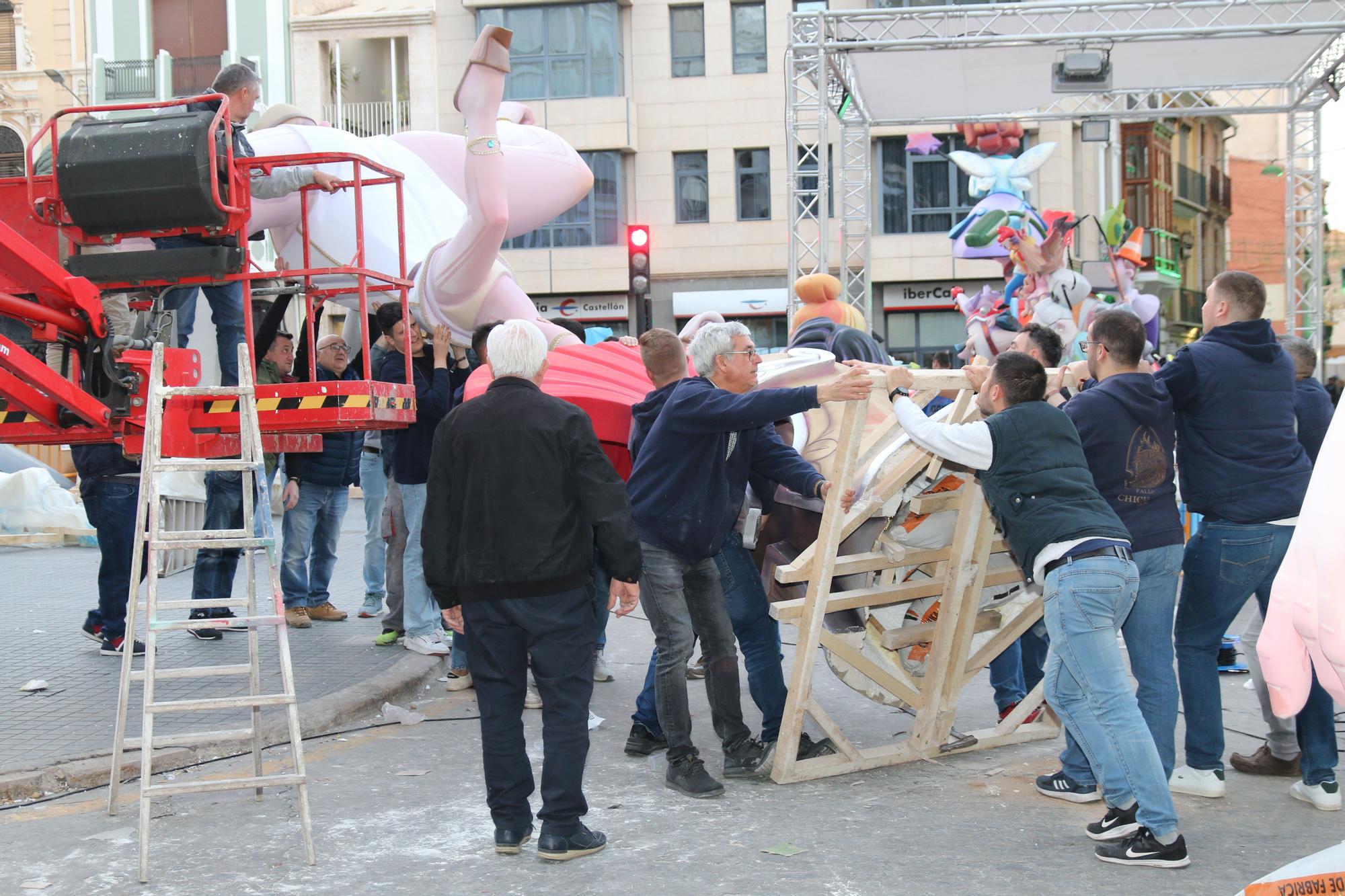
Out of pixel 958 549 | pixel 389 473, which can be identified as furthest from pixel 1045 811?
pixel 389 473

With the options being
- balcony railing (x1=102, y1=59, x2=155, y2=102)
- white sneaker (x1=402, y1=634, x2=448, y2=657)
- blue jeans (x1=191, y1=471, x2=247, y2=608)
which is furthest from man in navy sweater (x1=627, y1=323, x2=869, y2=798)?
balcony railing (x1=102, y1=59, x2=155, y2=102)

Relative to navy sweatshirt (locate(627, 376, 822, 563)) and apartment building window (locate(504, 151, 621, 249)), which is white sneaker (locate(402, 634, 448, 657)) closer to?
navy sweatshirt (locate(627, 376, 822, 563))

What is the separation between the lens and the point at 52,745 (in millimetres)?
5758

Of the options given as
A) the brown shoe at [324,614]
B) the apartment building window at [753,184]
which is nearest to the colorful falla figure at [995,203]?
the apartment building window at [753,184]

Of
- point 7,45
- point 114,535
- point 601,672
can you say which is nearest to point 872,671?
point 601,672

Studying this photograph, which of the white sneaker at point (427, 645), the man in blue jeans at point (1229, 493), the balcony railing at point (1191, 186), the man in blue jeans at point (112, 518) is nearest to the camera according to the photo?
the man in blue jeans at point (1229, 493)

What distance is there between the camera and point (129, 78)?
1161 inches

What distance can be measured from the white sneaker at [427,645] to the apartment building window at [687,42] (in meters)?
23.1

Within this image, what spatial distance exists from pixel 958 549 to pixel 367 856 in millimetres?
2523

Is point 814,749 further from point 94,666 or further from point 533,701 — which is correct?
point 94,666

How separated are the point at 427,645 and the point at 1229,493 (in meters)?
4.47

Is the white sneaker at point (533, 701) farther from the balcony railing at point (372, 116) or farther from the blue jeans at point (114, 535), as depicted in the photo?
the balcony railing at point (372, 116)

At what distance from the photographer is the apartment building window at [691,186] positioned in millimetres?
29141

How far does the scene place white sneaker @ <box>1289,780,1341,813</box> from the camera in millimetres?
4875
